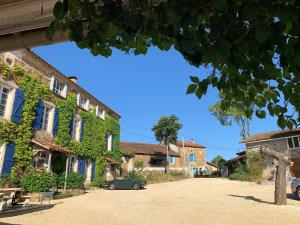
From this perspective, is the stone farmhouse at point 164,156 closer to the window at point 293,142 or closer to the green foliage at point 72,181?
the green foliage at point 72,181

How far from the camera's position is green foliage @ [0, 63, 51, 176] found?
49.8 feet

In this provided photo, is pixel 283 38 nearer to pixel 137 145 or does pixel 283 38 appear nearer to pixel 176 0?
pixel 176 0

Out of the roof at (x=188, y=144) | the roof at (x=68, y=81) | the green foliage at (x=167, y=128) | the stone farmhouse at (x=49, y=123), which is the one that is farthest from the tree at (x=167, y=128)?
the stone farmhouse at (x=49, y=123)

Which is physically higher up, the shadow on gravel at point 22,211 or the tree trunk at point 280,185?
the tree trunk at point 280,185

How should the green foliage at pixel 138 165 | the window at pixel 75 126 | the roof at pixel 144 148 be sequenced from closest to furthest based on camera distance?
the window at pixel 75 126, the green foliage at pixel 138 165, the roof at pixel 144 148

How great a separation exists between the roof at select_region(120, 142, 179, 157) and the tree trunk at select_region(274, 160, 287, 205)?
2911cm

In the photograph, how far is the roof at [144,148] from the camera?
42.8 m

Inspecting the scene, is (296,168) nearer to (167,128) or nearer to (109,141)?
(167,128)

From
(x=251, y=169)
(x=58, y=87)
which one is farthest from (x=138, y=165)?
(x=58, y=87)

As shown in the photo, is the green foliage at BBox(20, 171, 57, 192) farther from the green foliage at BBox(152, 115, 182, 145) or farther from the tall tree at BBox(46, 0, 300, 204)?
the green foliage at BBox(152, 115, 182, 145)

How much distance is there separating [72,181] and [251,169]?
19782 millimetres

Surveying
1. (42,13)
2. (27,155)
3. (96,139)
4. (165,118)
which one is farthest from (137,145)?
(42,13)

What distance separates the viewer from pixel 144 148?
4512 centimetres

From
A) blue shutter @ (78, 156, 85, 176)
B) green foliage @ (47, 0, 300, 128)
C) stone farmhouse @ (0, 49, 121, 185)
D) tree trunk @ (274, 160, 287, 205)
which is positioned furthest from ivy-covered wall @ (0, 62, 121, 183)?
green foliage @ (47, 0, 300, 128)
